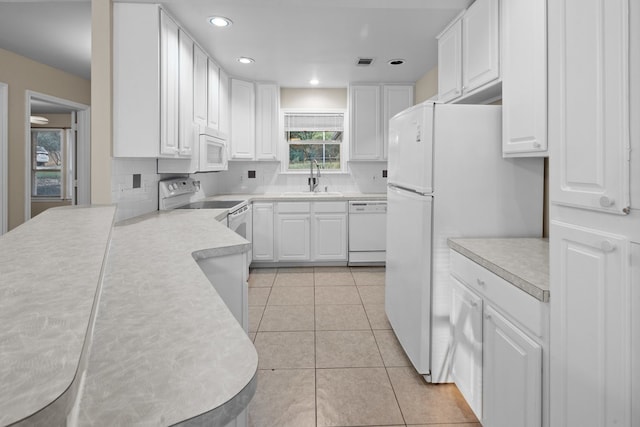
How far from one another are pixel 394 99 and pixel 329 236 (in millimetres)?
1959

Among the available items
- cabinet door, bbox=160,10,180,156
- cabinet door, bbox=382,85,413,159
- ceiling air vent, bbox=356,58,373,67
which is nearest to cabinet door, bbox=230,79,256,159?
ceiling air vent, bbox=356,58,373,67

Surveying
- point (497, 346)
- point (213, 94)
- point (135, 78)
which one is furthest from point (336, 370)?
point (213, 94)

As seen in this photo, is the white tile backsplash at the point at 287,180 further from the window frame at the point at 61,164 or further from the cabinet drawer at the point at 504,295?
the window frame at the point at 61,164

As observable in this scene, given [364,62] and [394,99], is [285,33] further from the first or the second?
[394,99]

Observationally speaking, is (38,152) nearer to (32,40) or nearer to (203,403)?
(32,40)

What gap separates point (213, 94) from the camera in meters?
3.93

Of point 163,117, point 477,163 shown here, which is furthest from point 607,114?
point 163,117

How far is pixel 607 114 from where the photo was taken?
3.22 ft

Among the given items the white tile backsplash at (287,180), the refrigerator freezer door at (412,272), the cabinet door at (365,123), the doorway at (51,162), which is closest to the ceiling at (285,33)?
the cabinet door at (365,123)

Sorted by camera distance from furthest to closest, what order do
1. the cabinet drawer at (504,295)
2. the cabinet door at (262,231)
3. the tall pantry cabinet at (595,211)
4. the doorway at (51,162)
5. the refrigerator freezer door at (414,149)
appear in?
the doorway at (51,162)
the cabinet door at (262,231)
the refrigerator freezer door at (414,149)
the cabinet drawer at (504,295)
the tall pantry cabinet at (595,211)

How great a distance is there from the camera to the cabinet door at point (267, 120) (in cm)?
495

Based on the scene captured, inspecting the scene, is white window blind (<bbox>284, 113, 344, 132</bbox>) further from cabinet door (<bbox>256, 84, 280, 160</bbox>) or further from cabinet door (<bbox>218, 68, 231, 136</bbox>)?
cabinet door (<bbox>218, 68, 231, 136</bbox>)

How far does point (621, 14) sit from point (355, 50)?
2980 millimetres

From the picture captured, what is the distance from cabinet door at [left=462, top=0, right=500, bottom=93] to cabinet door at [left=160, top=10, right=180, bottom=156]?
2038 millimetres
